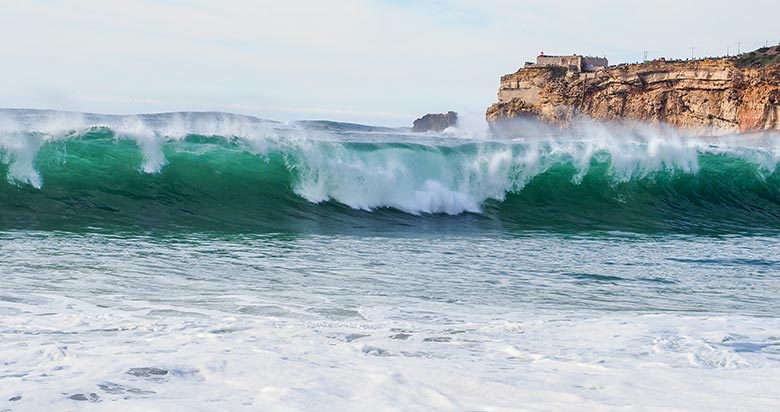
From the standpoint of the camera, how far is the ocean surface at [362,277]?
13.5 ft

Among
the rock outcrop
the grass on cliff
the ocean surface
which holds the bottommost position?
the ocean surface

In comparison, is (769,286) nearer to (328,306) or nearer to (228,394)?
(328,306)

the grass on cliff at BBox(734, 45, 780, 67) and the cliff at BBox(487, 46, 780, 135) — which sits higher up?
the grass on cliff at BBox(734, 45, 780, 67)

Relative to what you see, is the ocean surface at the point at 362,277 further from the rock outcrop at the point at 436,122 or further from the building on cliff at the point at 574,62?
the rock outcrop at the point at 436,122

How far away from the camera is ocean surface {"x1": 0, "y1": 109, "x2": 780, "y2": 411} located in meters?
4.11

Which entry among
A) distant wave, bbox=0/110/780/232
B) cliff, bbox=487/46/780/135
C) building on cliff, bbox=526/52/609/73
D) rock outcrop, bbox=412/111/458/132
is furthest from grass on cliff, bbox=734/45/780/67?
distant wave, bbox=0/110/780/232

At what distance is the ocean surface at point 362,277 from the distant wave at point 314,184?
61mm

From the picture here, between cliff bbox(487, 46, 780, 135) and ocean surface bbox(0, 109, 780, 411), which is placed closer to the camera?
ocean surface bbox(0, 109, 780, 411)

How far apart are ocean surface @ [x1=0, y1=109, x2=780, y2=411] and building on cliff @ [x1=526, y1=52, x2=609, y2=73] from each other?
5786 cm

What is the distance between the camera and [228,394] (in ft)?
12.7

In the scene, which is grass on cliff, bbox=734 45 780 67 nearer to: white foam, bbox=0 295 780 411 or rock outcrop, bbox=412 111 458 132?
rock outcrop, bbox=412 111 458 132

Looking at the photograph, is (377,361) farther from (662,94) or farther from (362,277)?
(662,94)

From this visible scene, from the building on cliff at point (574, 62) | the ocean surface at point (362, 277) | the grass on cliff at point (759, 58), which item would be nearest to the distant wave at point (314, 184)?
the ocean surface at point (362, 277)

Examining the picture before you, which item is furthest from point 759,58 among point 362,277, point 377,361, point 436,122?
point 377,361
